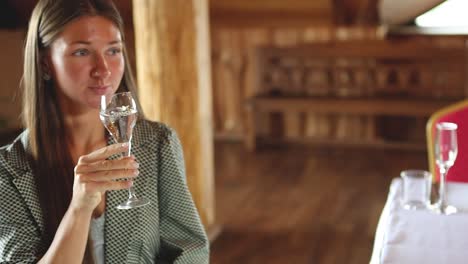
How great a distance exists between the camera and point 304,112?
19.1ft

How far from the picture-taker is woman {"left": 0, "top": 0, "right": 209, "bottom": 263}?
156cm

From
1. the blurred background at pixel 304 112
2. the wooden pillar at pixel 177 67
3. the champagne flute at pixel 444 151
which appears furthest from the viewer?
the blurred background at pixel 304 112

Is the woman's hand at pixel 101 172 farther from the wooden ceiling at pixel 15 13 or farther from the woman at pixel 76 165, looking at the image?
the wooden ceiling at pixel 15 13

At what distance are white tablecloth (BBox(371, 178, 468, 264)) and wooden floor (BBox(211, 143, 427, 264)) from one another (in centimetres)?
143

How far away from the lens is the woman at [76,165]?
61.2 inches

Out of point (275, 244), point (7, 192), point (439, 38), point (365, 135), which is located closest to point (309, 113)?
point (365, 135)

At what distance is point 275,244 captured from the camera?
142 inches

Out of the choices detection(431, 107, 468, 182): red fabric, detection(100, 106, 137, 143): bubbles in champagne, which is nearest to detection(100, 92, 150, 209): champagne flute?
detection(100, 106, 137, 143): bubbles in champagne

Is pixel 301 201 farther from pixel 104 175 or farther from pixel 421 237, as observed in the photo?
pixel 104 175

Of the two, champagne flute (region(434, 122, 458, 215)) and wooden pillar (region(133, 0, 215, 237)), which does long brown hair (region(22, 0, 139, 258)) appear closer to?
champagne flute (region(434, 122, 458, 215))

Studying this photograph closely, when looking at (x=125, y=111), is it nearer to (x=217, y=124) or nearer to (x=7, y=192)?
(x=7, y=192)

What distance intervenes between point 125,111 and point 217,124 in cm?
462

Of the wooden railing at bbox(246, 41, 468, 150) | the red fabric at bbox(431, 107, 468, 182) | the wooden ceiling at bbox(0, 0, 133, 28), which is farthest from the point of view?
the wooden ceiling at bbox(0, 0, 133, 28)

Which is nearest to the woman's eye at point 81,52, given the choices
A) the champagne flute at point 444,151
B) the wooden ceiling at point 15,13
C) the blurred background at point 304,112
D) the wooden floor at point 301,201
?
the champagne flute at point 444,151
